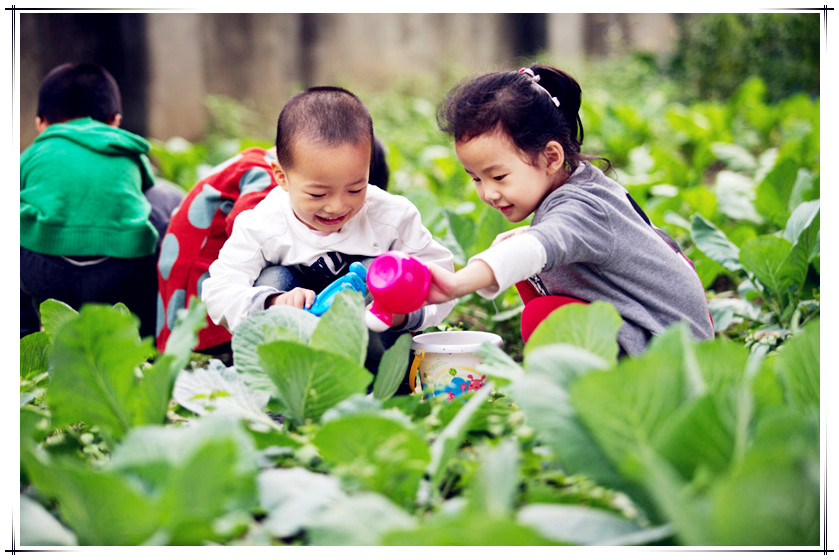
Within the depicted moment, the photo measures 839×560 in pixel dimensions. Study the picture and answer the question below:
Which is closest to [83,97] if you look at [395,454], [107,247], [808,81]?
[107,247]

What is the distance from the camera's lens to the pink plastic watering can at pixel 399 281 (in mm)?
1699

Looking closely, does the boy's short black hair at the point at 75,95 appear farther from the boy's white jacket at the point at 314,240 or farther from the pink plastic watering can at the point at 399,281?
the pink plastic watering can at the point at 399,281

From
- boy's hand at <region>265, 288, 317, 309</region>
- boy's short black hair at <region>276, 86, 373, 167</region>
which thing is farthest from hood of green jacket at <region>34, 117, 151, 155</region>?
boy's hand at <region>265, 288, 317, 309</region>

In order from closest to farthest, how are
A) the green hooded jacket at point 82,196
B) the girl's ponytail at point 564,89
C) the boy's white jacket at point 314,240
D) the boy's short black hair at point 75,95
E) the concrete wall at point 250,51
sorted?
the girl's ponytail at point 564,89 → the boy's white jacket at point 314,240 → the green hooded jacket at point 82,196 → the boy's short black hair at point 75,95 → the concrete wall at point 250,51

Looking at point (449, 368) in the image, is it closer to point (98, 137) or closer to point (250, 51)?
point (98, 137)

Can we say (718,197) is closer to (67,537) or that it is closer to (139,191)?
(139,191)

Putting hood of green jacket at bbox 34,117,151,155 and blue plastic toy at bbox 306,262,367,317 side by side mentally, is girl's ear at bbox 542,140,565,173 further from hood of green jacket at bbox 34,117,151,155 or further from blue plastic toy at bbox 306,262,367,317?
hood of green jacket at bbox 34,117,151,155

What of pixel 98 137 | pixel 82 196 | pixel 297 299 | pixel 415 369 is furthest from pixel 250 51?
pixel 415 369

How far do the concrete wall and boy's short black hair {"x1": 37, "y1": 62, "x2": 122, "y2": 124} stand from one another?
1609 millimetres

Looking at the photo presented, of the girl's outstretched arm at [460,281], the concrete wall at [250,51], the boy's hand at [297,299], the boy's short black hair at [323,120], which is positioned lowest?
the concrete wall at [250,51]

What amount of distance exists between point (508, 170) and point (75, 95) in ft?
5.80

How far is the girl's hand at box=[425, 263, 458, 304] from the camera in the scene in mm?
1734

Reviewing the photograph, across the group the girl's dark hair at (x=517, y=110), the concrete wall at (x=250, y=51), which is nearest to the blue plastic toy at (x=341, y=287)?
the girl's dark hair at (x=517, y=110)

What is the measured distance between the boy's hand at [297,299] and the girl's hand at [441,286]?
425 millimetres
